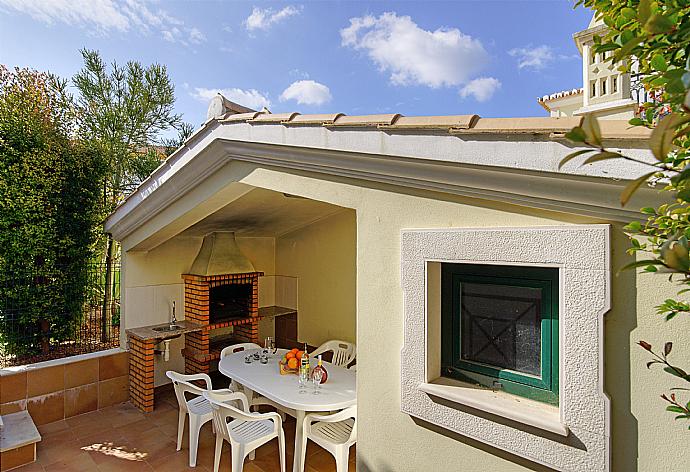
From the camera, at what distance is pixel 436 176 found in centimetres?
291

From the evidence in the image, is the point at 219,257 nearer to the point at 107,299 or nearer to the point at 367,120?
the point at 107,299

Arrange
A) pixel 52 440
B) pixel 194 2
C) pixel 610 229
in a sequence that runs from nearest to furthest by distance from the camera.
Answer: pixel 610 229, pixel 52 440, pixel 194 2

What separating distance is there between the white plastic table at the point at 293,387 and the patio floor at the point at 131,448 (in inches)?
29.8

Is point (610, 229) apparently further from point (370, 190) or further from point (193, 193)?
point (193, 193)

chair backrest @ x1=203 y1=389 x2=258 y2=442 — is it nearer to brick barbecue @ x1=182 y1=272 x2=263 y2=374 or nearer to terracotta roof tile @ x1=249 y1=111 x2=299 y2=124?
brick barbecue @ x1=182 y1=272 x2=263 y2=374

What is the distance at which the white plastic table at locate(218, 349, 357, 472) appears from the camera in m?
4.34

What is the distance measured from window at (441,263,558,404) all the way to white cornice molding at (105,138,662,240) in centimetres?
55

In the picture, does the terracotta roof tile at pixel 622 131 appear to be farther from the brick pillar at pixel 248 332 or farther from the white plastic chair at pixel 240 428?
the brick pillar at pixel 248 332

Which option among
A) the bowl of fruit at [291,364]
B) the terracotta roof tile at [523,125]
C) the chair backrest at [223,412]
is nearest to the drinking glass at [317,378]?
the bowl of fruit at [291,364]

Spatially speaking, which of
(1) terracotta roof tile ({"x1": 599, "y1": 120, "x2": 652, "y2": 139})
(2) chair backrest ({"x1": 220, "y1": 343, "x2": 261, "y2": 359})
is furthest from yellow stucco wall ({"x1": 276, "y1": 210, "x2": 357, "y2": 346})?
(1) terracotta roof tile ({"x1": 599, "y1": 120, "x2": 652, "y2": 139})

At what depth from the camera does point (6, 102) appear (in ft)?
20.3

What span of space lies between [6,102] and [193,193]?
377cm

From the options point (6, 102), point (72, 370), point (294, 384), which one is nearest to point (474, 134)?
point (294, 384)

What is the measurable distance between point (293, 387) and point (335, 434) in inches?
30.7
